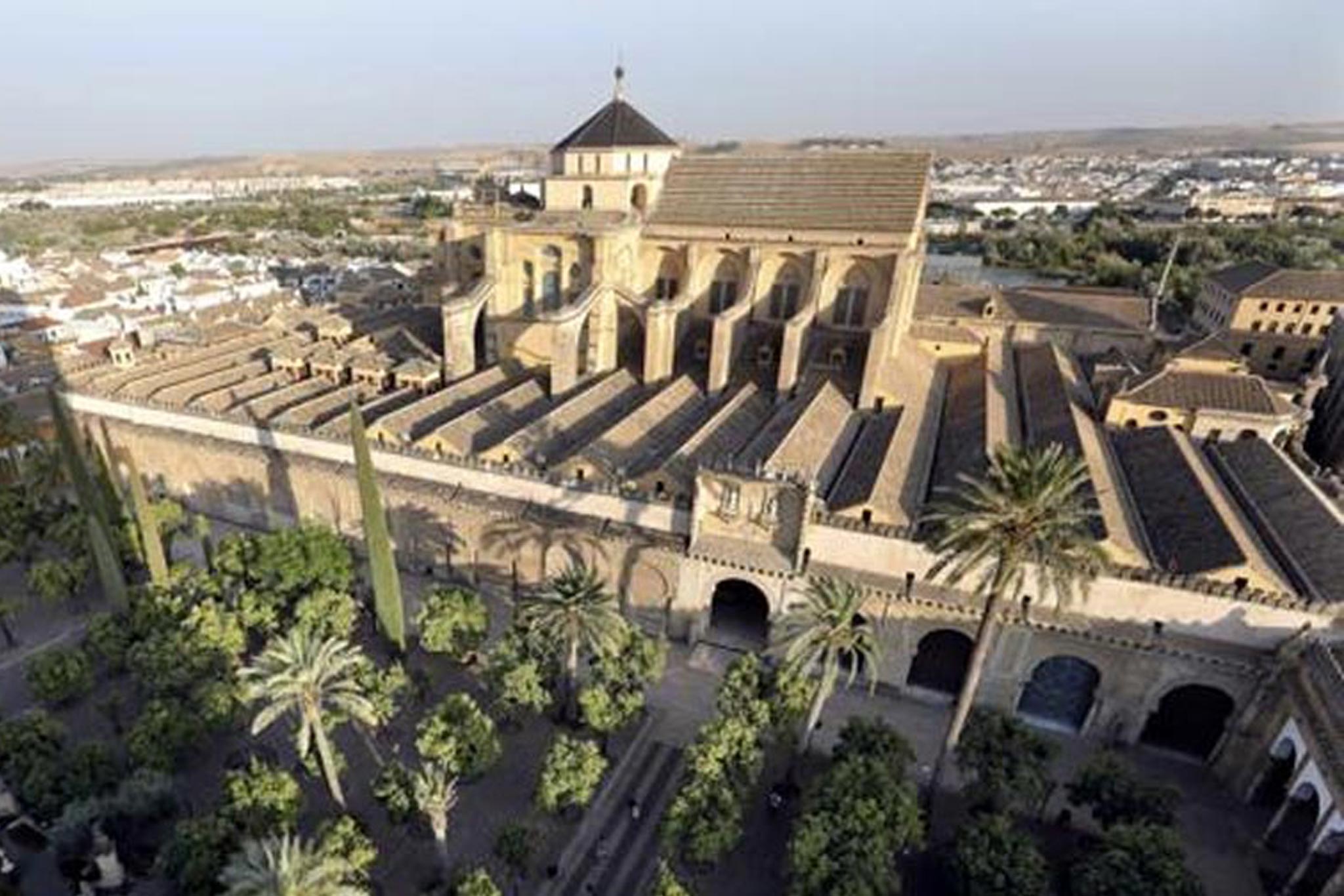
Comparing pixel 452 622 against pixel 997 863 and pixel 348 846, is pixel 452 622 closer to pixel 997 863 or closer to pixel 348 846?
pixel 348 846

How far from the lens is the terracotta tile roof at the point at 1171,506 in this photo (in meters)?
29.8

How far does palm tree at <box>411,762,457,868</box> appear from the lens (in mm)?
21703

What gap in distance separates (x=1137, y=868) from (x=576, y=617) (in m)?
18.5

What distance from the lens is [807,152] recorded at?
50.3 m

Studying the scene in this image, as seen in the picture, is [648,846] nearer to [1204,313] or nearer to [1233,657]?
[1233,657]

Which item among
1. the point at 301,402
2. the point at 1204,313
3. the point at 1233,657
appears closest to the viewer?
the point at 1233,657

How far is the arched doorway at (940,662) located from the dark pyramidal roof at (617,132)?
3806 centimetres

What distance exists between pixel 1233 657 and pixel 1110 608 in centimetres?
440

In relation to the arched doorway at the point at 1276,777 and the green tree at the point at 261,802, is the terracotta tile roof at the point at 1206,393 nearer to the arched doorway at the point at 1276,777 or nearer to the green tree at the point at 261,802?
the arched doorway at the point at 1276,777

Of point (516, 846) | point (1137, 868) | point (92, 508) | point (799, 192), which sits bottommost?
point (516, 846)

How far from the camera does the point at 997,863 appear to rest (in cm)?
2130

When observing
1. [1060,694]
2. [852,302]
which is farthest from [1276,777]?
[852,302]

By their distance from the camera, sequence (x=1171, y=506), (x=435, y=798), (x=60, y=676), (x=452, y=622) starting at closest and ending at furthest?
(x=435, y=798) < (x=60, y=676) < (x=452, y=622) < (x=1171, y=506)

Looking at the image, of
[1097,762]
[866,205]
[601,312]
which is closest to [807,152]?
[866,205]
